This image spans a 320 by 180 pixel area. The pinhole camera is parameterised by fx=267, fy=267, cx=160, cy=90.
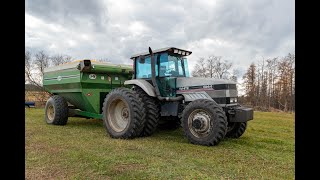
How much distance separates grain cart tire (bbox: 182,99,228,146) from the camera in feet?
18.1

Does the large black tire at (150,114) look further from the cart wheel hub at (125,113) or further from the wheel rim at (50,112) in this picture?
the wheel rim at (50,112)

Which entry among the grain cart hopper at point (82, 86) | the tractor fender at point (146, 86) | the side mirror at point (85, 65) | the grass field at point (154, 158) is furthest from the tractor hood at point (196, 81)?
the side mirror at point (85, 65)

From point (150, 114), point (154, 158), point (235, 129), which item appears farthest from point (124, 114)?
point (235, 129)

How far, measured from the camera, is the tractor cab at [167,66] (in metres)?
6.96

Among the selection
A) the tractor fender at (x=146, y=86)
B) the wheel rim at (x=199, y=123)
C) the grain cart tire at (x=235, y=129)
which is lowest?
the grain cart tire at (x=235, y=129)

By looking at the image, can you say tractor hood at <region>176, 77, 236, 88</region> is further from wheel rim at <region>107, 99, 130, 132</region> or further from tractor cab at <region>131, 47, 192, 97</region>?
wheel rim at <region>107, 99, 130, 132</region>

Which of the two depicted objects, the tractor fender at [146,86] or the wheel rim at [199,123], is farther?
the tractor fender at [146,86]

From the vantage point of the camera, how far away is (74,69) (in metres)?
8.67

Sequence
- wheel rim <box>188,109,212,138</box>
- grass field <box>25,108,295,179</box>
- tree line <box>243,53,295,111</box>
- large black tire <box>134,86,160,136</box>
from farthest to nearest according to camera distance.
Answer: tree line <box>243,53,295,111</box>
large black tire <box>134,86,160,136</box>
wheel rim <box>188,109,212,138</box>
grass field <box>25,108,295,179</box>

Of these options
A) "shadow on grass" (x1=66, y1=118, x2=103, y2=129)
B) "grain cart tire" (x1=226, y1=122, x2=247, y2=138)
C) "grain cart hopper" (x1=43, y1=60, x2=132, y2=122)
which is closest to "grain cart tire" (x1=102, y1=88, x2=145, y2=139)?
"grain cart hopper" (x1=43, y1=60, x2=132, y2=122)

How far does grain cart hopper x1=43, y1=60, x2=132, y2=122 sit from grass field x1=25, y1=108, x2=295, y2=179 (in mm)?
1952

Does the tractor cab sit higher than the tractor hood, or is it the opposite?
the tractor cab

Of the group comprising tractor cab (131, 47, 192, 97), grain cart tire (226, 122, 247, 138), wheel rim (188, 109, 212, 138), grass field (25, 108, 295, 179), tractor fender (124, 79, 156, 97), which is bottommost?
grass field (25, 108, 295, 179)
